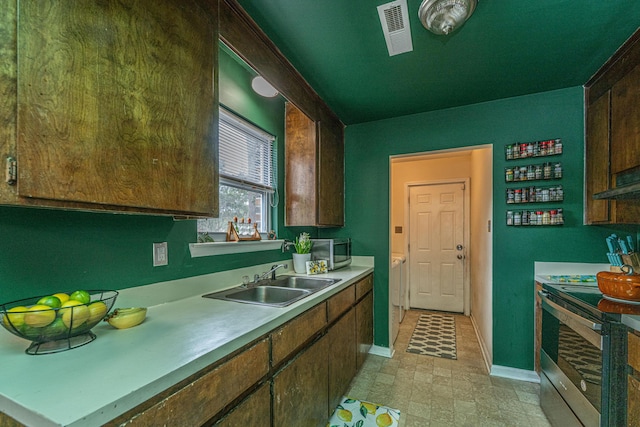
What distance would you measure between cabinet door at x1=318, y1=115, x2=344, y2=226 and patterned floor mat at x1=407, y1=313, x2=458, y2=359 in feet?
5.16

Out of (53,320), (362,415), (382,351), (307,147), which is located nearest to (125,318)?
(53,320)

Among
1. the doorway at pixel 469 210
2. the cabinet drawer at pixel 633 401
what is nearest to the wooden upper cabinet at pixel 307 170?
the doorway at pixel 469 210

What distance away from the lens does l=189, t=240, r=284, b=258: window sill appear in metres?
1.63

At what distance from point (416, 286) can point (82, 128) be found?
4419 millimetres

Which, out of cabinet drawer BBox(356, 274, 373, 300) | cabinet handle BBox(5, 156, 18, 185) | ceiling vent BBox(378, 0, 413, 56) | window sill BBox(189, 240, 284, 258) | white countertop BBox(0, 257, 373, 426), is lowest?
cabinet drawer BBox(356, 274, 373, 300)

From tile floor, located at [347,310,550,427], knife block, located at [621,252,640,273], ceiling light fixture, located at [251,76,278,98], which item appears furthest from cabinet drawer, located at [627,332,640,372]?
ceiling light fixture, located at [251,76,278,98]

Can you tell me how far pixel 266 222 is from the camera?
2.42 metres

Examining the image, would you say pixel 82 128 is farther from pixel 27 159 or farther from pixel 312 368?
pixel 312 368

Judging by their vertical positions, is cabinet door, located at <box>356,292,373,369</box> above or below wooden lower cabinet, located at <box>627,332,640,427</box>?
below

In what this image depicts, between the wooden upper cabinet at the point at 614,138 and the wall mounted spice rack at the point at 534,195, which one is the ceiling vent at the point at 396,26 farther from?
the wall mounted spice rack at the point at 534,195

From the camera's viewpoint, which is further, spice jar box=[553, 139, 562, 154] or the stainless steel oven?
spice jar box=[553, 139, 562, 154]

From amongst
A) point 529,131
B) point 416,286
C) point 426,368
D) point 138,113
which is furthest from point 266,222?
point 416,286

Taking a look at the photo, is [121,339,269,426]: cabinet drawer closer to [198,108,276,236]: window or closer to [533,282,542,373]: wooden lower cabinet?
[198,108,276,236]: window

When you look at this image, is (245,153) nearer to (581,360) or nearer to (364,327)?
(364,327)
